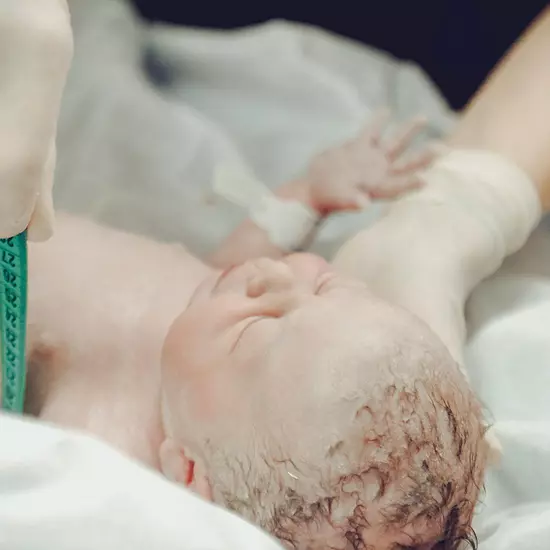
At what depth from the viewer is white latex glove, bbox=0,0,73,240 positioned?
44 cm

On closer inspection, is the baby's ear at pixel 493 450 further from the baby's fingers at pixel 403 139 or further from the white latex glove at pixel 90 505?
the baby's fingers at pixel 403 139

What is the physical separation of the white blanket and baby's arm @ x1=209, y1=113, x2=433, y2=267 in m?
0.08

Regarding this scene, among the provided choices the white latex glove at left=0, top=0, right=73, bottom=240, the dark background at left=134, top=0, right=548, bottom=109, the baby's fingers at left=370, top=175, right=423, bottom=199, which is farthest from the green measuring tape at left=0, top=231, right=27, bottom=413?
the dark background at left=134, top=0, right=548, bottom=109

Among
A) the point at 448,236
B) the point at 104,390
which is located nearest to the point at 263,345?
the point at 104,390

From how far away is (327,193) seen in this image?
830 millimetres

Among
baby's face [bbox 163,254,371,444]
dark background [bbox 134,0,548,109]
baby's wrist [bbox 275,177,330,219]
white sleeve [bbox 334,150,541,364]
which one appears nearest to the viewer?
baby's face [bbox 163,254,371,444]

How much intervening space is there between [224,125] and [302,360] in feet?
2.04

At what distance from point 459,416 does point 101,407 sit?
0.93 ft

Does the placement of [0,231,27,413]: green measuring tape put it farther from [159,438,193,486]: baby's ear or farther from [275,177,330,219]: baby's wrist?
[275,177,330,219]: baby's wrist

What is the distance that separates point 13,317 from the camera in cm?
54

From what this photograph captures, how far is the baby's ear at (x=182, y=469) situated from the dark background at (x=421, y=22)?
763 mm

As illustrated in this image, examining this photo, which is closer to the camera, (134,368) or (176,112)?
(134,368)

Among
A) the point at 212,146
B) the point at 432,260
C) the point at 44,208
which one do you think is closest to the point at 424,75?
the point at 212,146

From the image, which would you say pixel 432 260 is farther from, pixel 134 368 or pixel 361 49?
pixel 361 49
